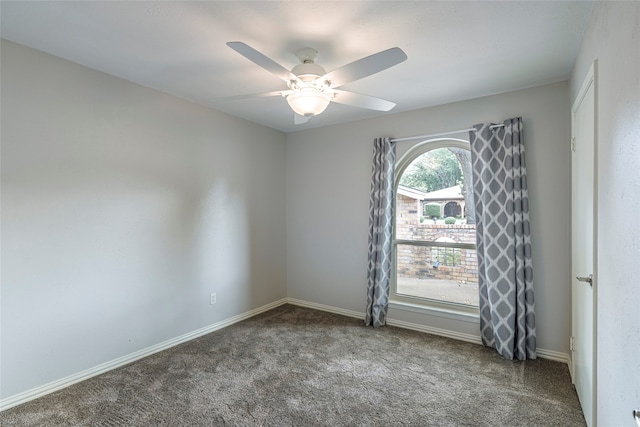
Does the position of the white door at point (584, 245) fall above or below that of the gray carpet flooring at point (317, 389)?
above

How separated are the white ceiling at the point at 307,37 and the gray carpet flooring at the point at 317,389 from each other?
240 centimetres

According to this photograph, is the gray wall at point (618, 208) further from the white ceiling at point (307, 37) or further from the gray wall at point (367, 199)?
the gray wall at point (367, 199)

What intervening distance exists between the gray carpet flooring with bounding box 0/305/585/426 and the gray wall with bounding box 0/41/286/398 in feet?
1.13

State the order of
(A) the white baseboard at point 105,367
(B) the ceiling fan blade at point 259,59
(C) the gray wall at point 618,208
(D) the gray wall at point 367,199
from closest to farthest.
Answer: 1. (C) the gray wall at point 618,208
2. (B) the ceiling fan blade at point 259,59
3. (A) the white baseboard at point 105,367
4. (D) the gray wall at point 367,199

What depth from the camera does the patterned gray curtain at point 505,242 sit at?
2736 millimetres

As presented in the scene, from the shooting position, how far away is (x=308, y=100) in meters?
1.97

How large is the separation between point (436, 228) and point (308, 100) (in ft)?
7.04

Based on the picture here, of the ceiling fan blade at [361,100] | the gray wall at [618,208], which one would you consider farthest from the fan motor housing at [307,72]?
the gray wall at [618,208]

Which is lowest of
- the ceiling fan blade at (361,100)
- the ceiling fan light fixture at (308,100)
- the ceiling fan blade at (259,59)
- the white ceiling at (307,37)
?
the ceiling fan light fixture at (308,100)

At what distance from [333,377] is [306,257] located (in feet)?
6.36

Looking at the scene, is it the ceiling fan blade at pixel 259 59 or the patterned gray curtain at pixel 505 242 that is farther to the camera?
the patterned gray curtain at pixel 505 242

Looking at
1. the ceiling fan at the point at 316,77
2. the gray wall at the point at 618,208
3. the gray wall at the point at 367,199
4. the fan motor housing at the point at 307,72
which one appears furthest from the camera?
the gray wall at the point at 367,199

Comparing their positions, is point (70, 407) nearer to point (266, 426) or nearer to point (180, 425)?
point (180, 425)

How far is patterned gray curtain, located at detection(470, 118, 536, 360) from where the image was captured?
2.74 meters
